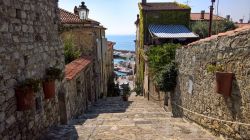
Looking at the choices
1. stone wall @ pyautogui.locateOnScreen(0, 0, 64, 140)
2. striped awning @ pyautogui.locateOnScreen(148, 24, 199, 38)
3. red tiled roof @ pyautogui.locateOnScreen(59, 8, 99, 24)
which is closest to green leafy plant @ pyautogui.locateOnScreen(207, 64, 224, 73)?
stone wall @ pyautogui.locateOnScreen(0, 0, 64, 140)

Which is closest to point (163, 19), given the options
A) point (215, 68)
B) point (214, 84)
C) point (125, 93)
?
point (125, 93)

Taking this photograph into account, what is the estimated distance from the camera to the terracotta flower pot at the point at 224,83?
5.84 m

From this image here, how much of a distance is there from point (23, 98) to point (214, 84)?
4305 millimetres

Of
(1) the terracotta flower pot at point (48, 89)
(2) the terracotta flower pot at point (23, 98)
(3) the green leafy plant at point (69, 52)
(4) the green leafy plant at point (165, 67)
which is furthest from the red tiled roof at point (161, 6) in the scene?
(2) the terracotta flower pot at point (23, 98)

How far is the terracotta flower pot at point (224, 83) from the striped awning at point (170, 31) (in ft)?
52.4

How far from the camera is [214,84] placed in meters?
6.84

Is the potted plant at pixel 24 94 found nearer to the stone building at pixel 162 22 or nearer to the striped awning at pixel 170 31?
the striped awning at pixel 170 31

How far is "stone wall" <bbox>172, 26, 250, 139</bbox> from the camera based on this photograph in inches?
212

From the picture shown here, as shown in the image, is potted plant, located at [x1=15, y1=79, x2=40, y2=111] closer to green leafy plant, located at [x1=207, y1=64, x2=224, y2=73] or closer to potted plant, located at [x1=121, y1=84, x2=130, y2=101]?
green leafy plant, located at [x1=207, y1=64, x2=224, y2=73]

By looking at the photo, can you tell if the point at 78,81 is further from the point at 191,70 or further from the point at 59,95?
the point at 191,70

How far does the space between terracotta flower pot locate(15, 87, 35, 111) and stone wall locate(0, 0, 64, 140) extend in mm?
89

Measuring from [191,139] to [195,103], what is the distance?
2261mm

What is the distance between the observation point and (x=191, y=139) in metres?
6.49

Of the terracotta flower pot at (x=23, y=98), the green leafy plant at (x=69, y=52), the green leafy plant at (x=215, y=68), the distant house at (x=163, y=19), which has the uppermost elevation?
the distant house at (x=163, y=19)
